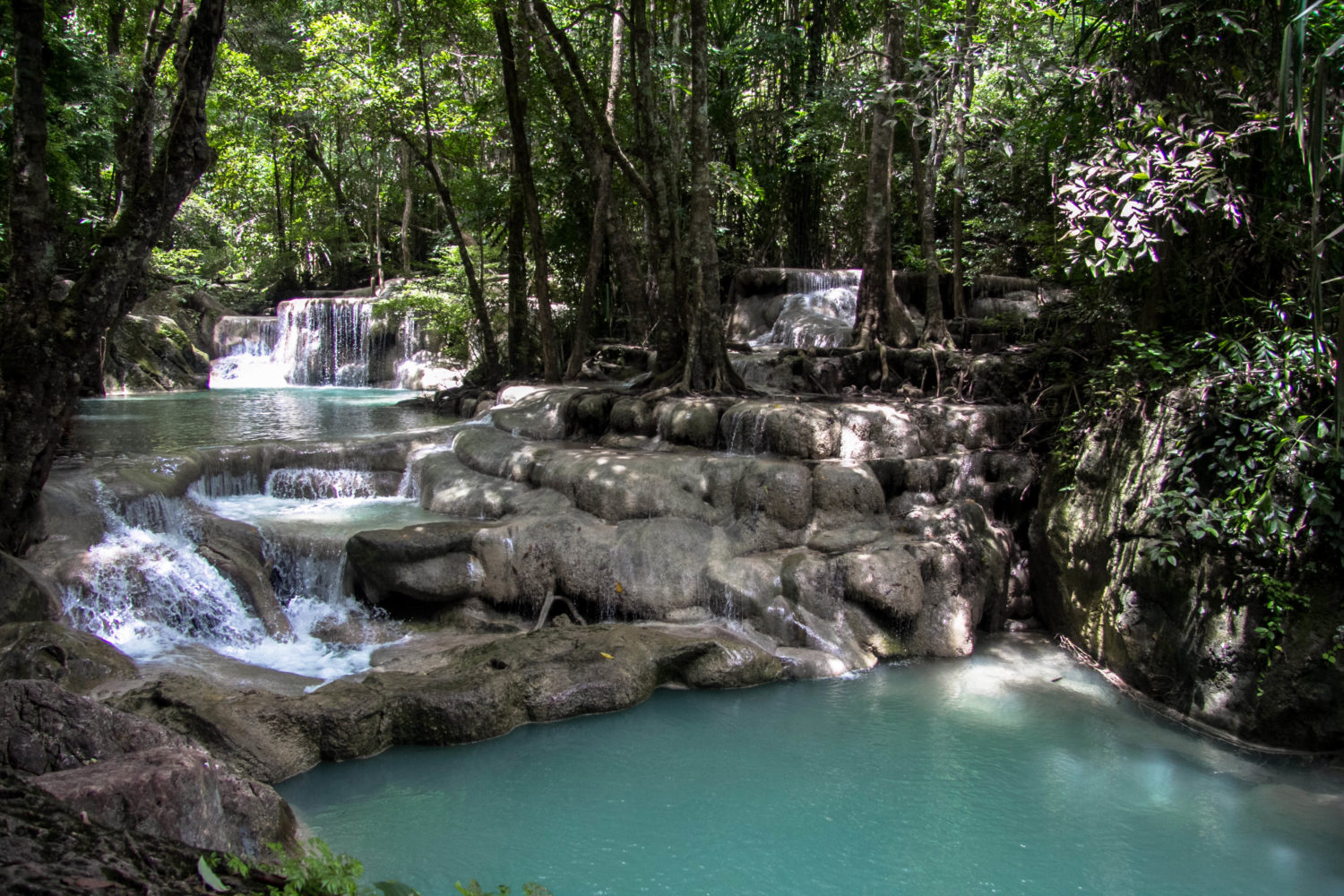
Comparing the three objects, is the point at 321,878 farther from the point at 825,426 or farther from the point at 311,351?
the point at 311,351

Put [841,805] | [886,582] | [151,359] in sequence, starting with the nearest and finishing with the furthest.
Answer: [841,805] → [886,582] → [151,359]

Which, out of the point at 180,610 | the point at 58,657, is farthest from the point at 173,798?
the point at 180,610

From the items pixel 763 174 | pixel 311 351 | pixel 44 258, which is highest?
pixel 763 174

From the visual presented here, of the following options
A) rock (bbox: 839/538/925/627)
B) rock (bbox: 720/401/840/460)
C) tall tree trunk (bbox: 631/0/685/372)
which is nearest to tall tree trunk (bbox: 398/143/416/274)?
tall tree trunk (bbox: 631/0/685/372)

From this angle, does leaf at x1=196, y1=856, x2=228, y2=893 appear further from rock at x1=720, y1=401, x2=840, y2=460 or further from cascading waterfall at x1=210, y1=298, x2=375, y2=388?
cascading waterfall at x1=210, y1=298, x2=375, y2=388

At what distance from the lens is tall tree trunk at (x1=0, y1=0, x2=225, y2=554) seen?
18.8 feet

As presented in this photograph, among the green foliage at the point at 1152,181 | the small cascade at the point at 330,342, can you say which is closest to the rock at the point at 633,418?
the green foliage at the point at 1152,181

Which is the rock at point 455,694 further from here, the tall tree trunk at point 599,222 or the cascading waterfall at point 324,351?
the cascading waterfall at point 324,351

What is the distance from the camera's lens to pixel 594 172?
12766mm

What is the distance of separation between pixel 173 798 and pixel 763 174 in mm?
15142

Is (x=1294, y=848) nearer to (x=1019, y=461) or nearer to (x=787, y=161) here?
(x=1019, y=461)

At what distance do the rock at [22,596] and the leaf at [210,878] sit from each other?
461 centimetres

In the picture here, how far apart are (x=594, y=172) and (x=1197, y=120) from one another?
847 centimetres

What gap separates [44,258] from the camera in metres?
5.86
